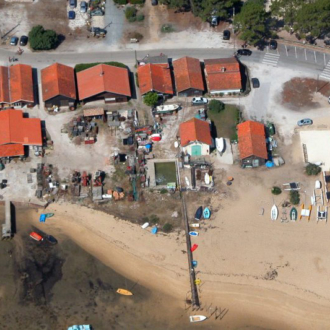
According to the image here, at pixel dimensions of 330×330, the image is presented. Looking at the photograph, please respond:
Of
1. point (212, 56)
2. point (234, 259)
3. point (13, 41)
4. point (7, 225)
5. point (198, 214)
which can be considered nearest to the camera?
point (234, 259)

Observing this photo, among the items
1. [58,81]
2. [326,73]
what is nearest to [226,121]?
[326,73]

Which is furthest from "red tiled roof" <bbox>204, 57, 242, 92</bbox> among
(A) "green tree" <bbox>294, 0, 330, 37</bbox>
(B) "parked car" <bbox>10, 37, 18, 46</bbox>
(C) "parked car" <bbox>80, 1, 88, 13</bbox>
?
(B) "parked car" <bbox>10, 37, 18, 46</bbox>

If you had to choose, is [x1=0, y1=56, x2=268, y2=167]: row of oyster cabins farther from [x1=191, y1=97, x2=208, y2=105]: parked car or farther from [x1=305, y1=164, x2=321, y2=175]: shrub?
[x1=305, y1=164, x2=321, y2=175]: shrub

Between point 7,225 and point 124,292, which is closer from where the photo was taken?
point 124,292

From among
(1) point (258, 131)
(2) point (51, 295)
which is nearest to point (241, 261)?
(1) point (258, 131)

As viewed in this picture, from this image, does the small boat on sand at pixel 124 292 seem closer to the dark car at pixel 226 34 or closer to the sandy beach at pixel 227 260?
the sandy beach at pixel 227 260

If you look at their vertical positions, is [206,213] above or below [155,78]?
below

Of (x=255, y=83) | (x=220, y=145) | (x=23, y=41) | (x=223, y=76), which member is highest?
(x=23, y=41)

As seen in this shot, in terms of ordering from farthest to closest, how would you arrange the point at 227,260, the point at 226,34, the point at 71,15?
1. the point at 71,15
2. the point at 226,34
3. the point at 227,260

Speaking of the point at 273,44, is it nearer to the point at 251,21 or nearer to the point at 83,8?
the point at 251,21
